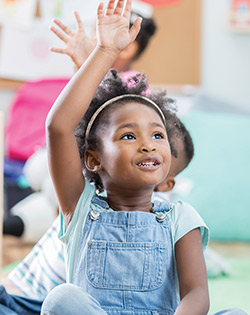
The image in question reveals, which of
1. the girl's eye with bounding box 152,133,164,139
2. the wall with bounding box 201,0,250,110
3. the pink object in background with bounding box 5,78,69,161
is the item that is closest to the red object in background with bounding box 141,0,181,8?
the wall with bounding box 201,0,250,110

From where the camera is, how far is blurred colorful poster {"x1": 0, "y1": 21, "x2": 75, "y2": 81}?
290 cm

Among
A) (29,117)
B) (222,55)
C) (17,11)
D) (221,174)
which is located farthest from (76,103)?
(17,11)

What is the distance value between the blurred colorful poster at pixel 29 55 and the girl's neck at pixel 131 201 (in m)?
2.03

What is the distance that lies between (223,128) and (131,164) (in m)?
1.33

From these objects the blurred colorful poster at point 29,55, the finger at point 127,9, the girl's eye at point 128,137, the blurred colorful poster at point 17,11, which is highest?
the finger at point 127,9

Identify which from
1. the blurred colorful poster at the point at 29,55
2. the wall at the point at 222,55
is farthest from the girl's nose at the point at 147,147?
the blurred colorful poster at the point at 29,55

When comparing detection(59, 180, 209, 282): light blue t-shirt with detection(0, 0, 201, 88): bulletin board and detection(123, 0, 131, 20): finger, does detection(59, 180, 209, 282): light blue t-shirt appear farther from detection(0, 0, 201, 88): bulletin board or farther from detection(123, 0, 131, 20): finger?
detection(0, 0, 201, 88): bulletin board

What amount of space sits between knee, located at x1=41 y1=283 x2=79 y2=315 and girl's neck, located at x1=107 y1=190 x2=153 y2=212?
18 cm

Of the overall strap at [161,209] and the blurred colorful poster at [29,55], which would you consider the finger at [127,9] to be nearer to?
the overall strap at [161,209]

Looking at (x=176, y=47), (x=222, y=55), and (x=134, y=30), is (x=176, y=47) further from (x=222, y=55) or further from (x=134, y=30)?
(x=134, y=30)

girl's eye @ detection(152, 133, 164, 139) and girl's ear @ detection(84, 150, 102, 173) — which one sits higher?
girl's eye @ detection(152, 133, 164, 139)

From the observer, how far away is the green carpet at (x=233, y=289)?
1.24m

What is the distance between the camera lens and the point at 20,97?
2578 mm

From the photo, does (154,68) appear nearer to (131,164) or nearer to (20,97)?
(20,97)
